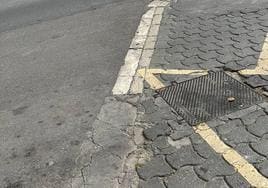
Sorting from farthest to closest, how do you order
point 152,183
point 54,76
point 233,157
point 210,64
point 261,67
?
point 54,76
point 210,64
point 261,67
point 233,157
point 152,183

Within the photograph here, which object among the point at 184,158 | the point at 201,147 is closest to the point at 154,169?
the point at 184,158

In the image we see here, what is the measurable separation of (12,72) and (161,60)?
2730mm

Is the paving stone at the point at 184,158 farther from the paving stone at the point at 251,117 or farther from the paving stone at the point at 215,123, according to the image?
the paving stone at the point at 251,117

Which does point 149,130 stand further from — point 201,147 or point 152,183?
point 152,183

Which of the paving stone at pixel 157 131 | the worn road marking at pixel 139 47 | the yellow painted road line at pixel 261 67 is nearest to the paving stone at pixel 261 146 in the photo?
the paving stone at pixel 157 131

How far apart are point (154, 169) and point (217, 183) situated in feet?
2.35

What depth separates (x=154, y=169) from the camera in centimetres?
472

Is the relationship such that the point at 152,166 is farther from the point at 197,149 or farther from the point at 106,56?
the point at 106,56

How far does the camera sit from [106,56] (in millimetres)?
7793

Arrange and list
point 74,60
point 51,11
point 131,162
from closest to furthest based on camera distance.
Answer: point 131,162, point 74,60, point 51,11

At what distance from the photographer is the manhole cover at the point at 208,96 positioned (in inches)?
217

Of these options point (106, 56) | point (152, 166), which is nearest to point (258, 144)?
point (152, 166)

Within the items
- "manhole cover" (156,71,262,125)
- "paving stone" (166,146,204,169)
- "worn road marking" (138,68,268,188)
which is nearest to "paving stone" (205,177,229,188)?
"worn road marking" (138,68,268,188)

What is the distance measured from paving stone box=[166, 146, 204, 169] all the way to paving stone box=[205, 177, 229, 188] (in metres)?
0.35
